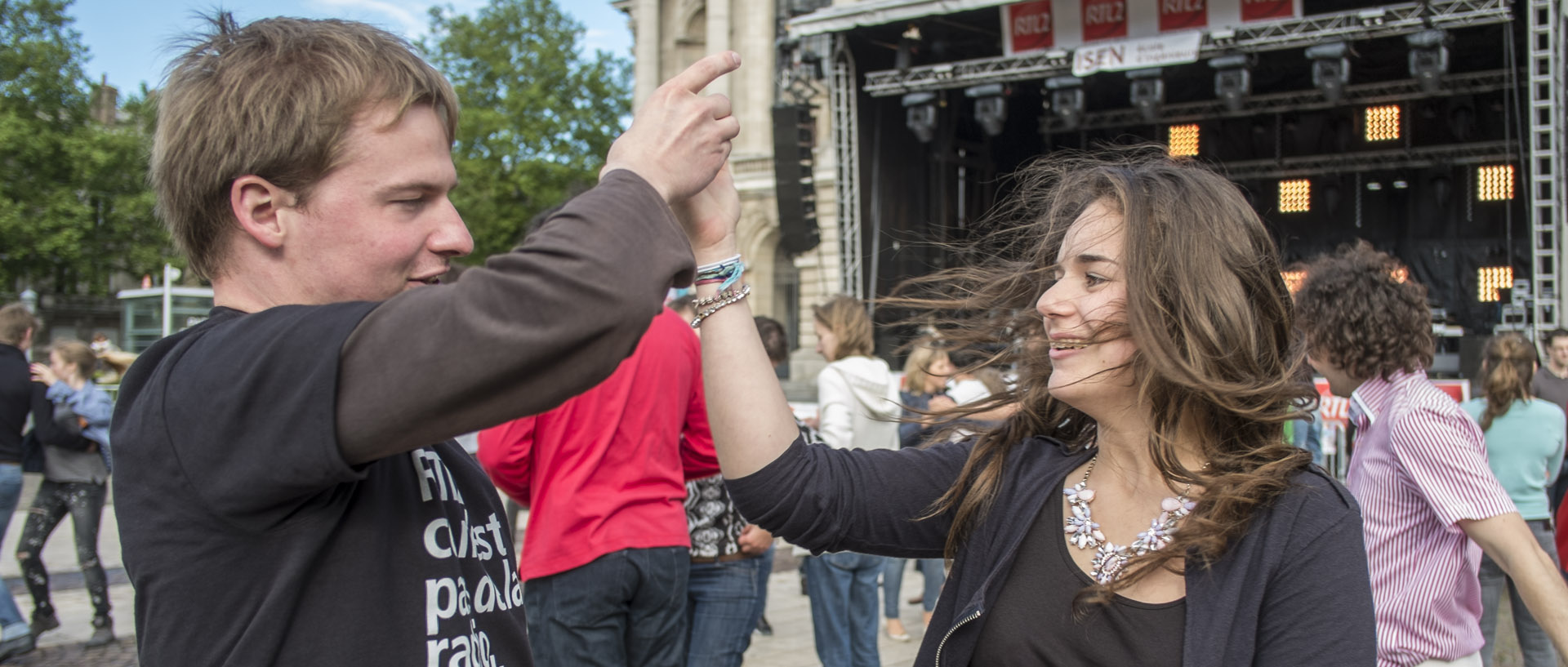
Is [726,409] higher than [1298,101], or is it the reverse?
[1298,101]

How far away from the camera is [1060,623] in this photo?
168 centimetres

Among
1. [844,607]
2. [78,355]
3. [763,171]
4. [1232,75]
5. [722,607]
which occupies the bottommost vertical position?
[844,607]

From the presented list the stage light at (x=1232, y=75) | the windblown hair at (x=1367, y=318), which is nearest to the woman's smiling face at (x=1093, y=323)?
the windblown hair at (x=1367, y=318)

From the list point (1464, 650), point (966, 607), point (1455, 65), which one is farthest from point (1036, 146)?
point (966, 607)

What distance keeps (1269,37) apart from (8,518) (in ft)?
42.6

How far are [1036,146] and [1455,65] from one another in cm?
596

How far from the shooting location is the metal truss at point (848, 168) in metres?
15.8

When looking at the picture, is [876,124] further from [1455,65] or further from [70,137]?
[70,137]

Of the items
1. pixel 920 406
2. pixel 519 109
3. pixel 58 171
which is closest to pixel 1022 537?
pixel 920 406

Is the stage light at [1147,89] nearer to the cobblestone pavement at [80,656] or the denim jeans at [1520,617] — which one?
the denim jeans at [1520,617]

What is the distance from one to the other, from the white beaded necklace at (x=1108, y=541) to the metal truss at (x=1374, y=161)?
54.1ft

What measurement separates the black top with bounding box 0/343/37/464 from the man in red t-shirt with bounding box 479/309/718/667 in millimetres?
4173

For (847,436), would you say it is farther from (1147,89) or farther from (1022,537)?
(1147,89)

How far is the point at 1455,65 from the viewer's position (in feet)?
52.1
